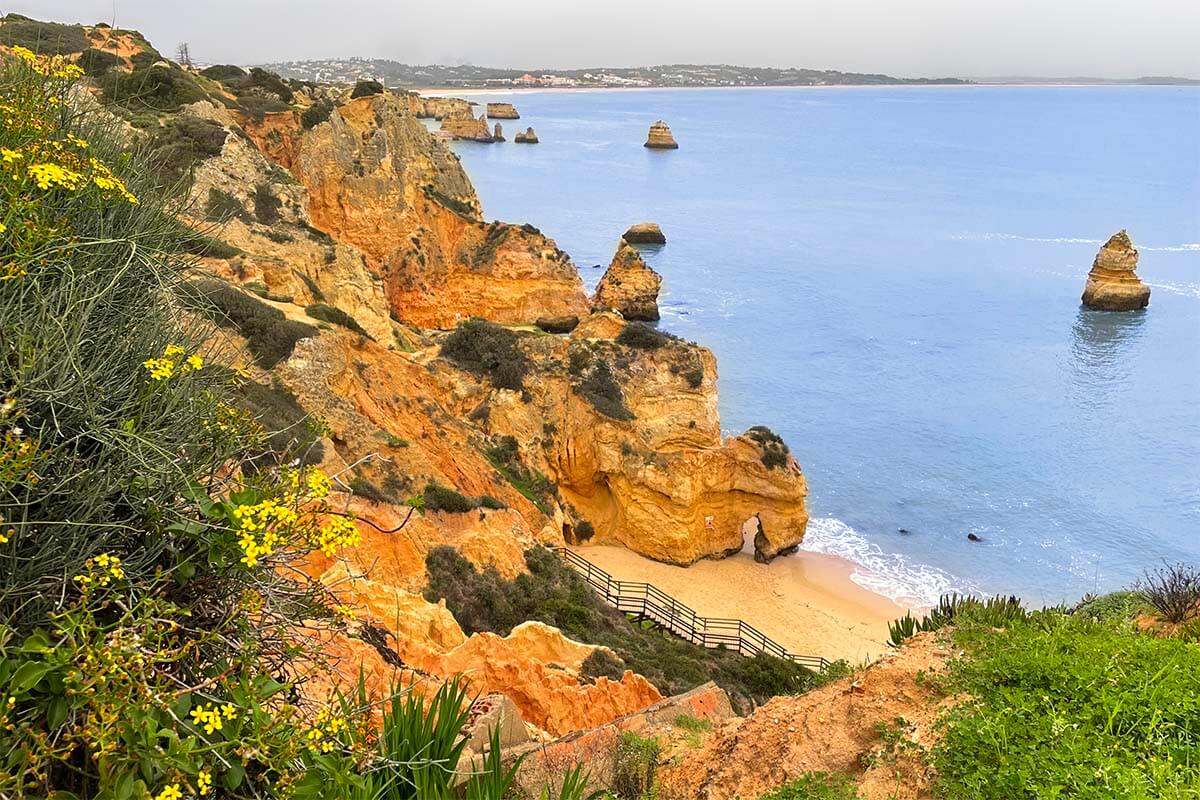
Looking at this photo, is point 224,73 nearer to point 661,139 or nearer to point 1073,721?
point 1073,721

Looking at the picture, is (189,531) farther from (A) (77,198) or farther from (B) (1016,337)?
(B) (1016,337)

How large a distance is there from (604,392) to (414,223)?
20962mm

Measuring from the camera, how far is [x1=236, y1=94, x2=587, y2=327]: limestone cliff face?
131 ft

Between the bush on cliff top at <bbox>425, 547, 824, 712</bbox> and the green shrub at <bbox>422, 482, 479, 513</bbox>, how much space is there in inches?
51.5

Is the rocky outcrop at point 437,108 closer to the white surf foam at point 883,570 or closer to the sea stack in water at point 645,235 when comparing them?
the sea stack in water at point 645,235

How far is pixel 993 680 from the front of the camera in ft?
21.5

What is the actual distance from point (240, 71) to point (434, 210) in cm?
2022

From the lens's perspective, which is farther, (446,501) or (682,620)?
(682,620)

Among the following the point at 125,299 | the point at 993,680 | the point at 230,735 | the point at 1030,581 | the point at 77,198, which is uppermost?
the point at 77,198

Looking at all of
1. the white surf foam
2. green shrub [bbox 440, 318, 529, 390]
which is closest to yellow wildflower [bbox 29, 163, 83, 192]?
green shrub [bbox 440, 318, 529, 390]

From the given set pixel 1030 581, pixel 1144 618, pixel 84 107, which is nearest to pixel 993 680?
pixel 1144 618

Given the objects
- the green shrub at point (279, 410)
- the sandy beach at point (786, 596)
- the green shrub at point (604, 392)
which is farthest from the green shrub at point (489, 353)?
the green shrub at point (279, 410)

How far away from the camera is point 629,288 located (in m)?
55.8

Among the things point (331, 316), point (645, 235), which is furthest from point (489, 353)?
point (645, 235)
